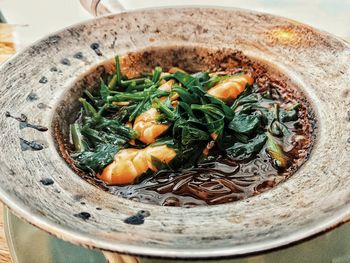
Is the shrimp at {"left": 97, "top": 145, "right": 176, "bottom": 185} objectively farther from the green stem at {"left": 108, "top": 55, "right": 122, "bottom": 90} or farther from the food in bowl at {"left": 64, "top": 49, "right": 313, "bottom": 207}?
the green stem at {"left": 108, "top": 55, "right": 122, "bottom": 90}

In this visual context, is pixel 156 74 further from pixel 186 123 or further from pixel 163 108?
pixel 186 123

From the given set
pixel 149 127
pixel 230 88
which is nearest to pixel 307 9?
pixel 230 88

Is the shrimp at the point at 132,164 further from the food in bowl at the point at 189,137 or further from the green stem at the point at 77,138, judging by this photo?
the green stem at the point at 77,138

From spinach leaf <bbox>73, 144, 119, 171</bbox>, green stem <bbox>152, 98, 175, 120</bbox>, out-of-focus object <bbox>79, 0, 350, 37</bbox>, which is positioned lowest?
spinach leaf <bbox>73, 144, 119, 171</bbox>

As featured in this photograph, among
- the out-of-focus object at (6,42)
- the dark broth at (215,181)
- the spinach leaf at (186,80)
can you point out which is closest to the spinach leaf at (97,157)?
the dark broth at (215,181)

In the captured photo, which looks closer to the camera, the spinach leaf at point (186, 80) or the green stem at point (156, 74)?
the spinach leaf at point (186, 80)

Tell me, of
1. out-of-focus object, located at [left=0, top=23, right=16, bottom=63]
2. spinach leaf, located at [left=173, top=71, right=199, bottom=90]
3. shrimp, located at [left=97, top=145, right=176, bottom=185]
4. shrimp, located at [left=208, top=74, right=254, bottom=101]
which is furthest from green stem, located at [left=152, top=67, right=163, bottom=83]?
out-of-focus object, located at [left=0, top=23, right=16, bottom=63]

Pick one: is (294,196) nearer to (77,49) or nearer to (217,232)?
(217,232)
